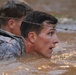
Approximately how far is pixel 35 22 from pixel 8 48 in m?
0.48

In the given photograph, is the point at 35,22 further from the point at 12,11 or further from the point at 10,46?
the point at 12,11

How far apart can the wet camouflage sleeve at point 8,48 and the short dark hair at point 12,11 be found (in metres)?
1.18

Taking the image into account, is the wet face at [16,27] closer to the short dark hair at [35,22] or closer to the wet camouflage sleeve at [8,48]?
the short dark hair at [35,22]

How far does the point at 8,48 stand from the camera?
4273 mm

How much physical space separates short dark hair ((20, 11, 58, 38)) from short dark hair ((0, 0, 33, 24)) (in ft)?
2.81

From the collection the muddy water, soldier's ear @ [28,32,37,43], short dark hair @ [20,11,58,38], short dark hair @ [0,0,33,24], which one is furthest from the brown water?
short dark hair @ [0,0,33,24]

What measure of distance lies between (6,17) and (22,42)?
1.21 m

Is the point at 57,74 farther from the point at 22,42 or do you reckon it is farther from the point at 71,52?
the point at 71,52

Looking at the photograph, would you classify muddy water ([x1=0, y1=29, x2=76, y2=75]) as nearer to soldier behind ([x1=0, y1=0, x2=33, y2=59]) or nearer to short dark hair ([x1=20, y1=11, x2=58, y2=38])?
short dark hair ([x1=20, y1=11, x2=58, y2=38])

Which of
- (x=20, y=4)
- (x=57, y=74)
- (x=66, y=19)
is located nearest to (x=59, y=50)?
(x=20, y=4)

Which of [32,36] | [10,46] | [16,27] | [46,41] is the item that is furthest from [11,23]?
[10,46]

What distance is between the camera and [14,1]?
18.5ft

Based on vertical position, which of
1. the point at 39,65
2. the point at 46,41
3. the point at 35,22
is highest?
the point at 35,22

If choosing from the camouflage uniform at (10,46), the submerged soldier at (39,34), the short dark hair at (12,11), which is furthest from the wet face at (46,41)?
the short dark hair at (12,11)
